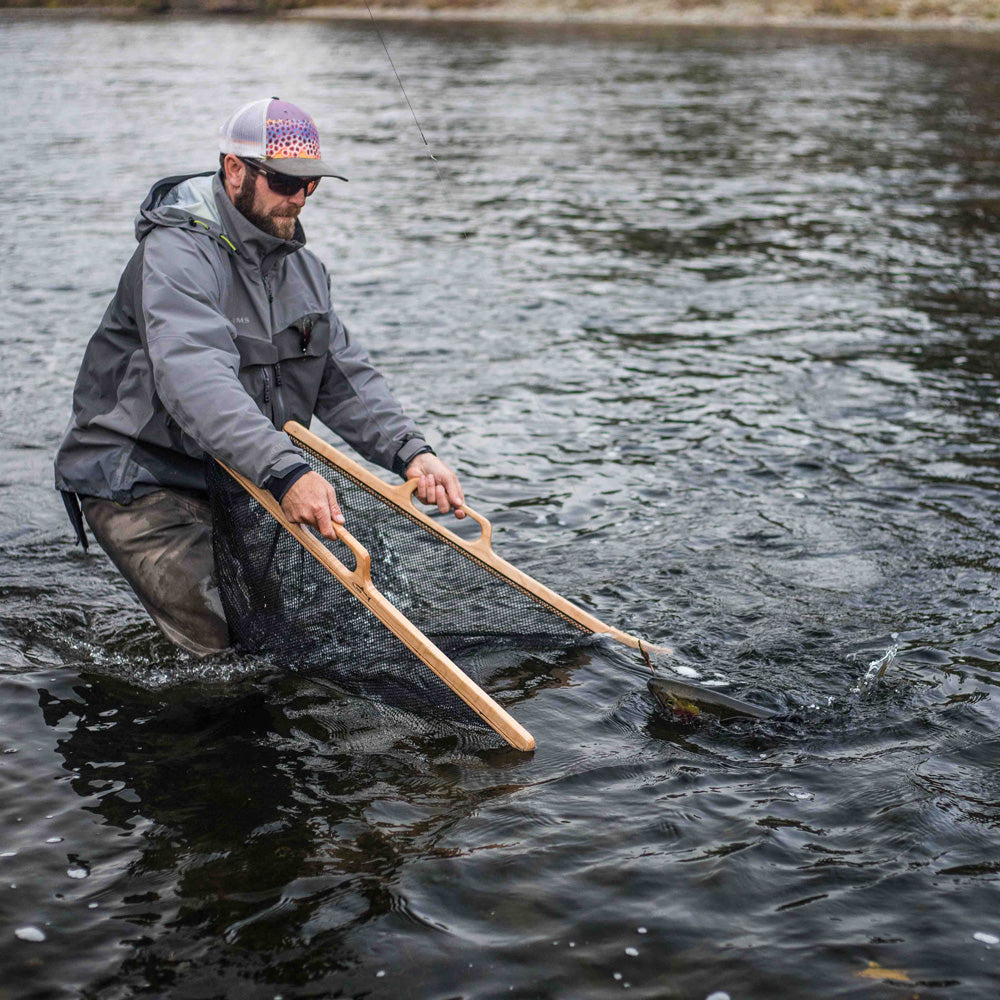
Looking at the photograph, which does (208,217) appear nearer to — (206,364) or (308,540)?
(206,364)

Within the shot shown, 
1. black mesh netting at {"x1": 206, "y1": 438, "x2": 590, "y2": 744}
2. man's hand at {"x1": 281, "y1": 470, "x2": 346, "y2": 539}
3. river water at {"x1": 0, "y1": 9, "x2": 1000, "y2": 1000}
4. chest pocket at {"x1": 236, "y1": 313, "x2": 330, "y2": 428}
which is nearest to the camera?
river water at {"x1": 0, "y1": 9, "x2": 1000, "y2": 1000}

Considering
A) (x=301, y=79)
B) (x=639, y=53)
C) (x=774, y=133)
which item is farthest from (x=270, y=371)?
(x=639, y=53)

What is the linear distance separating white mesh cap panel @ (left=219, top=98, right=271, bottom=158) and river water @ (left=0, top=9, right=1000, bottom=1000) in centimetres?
230

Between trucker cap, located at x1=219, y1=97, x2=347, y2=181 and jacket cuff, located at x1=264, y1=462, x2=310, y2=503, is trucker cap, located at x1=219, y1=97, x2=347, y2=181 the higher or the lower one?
the higher one

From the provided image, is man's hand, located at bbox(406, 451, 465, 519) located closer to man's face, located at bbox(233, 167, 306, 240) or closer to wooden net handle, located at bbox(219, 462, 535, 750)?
wooden net handle, located at bbox(219, 462, 535, 750)

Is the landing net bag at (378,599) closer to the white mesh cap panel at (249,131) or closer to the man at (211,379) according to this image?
the man at (211,379)

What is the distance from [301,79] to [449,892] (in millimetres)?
33936

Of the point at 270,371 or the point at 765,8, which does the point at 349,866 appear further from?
the point at 765,8

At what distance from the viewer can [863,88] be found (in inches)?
1203

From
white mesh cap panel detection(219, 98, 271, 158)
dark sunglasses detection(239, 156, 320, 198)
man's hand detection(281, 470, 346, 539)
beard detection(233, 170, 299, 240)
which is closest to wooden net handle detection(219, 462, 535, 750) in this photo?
man's hand detection(281, 470, 346, 539)

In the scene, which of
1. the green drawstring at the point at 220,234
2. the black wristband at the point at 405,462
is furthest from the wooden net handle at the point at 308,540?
the green drawstring at the point at 220,234

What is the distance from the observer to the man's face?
198 inches

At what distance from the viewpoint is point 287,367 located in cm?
545

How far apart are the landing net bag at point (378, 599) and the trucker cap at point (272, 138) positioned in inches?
44.5
